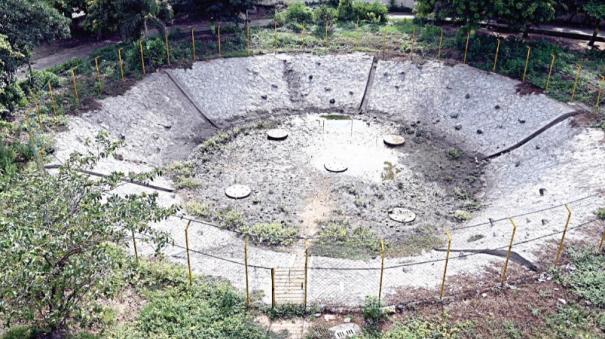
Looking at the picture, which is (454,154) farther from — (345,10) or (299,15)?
(299,15)

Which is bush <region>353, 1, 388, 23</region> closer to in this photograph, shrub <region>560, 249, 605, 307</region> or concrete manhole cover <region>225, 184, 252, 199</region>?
concrete manhole cover <region>225, 184, 252, 199</region>

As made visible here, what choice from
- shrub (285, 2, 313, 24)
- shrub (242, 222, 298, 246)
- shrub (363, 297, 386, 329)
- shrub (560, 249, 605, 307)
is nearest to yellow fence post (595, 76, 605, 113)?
shrub (560, 249, 605, 307)

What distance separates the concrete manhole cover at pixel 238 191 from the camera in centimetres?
2544

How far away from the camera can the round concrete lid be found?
27547 millimetres

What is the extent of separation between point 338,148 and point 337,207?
18.5ft

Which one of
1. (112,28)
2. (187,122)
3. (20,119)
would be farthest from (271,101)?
(20,119)

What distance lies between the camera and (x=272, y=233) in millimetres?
22688

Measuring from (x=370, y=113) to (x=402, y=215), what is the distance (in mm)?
10714

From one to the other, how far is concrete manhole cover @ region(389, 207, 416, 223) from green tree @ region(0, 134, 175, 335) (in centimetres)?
1172

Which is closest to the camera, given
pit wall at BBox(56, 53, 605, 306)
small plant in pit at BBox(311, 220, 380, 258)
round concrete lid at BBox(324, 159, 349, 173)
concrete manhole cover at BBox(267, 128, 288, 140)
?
pit wall at BBox(56, 53, 605, 306)

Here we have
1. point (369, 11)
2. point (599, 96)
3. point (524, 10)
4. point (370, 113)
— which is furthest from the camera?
point (369, 11)

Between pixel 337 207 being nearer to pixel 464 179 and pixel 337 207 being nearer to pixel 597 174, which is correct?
pixel 464 179

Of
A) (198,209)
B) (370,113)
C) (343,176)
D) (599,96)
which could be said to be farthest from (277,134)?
(599,96)

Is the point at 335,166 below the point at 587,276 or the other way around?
below
